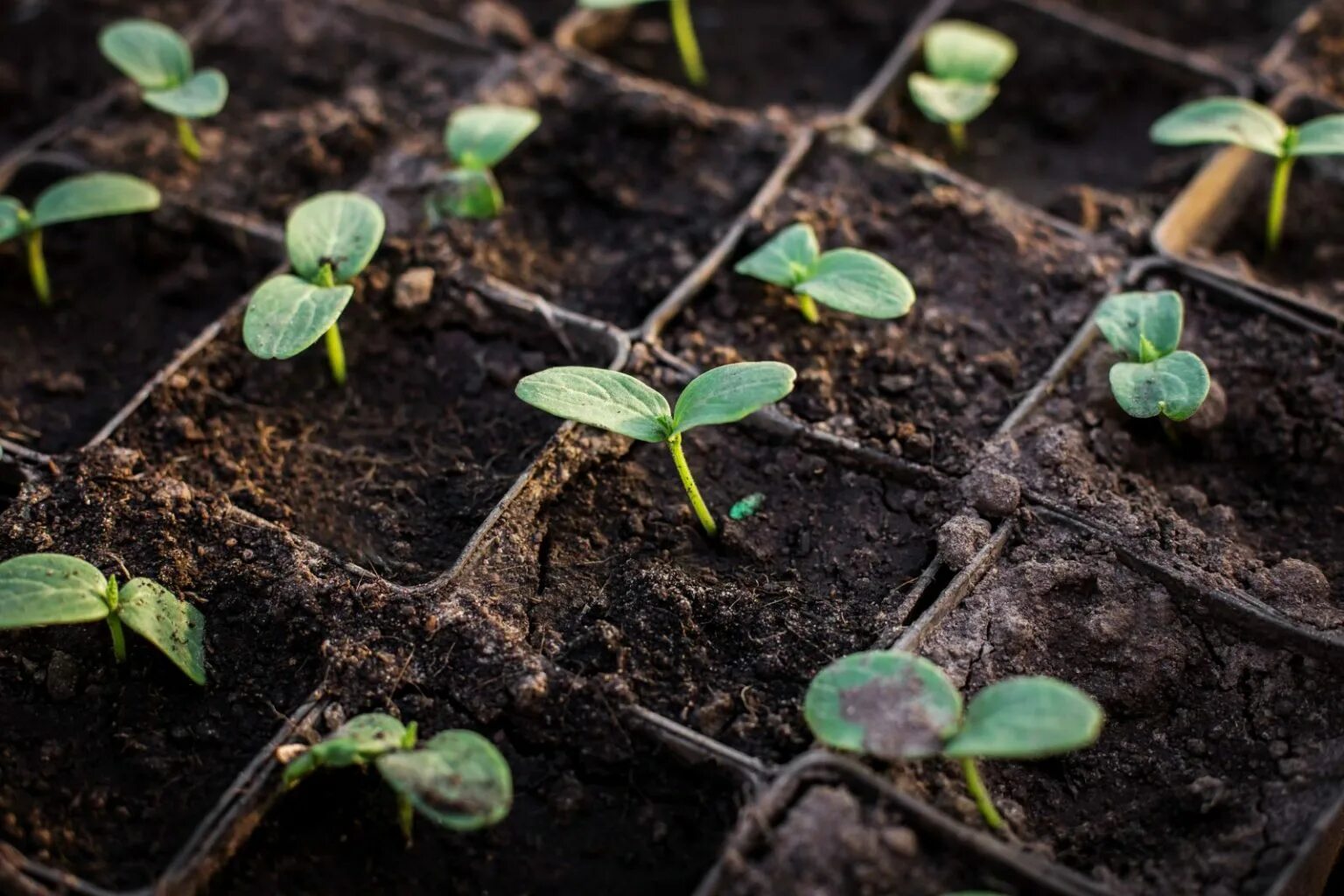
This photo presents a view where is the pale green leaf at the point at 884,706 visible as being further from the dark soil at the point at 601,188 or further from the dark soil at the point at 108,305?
the dark soil at the point at 108,305

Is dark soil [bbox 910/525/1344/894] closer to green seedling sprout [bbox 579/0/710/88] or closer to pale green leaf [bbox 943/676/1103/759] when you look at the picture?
pale green leaf [bbox 943/676/1103/759]

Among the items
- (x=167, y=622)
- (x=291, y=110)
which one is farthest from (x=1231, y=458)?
(x=291, y=110)

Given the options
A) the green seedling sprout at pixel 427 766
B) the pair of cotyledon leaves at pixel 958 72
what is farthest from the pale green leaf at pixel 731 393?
the pair of cotyledon leaves at pixel 958 72

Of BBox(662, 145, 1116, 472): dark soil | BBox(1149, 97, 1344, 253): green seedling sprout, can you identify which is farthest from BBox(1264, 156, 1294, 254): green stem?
BBox(662, 145, 1116, 472): dark soil

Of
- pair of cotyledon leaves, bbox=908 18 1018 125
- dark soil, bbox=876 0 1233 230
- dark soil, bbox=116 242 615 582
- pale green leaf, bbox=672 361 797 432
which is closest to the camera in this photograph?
pale green leaf, bbox=672 361 797 432

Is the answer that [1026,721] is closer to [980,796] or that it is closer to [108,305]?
[980,796]

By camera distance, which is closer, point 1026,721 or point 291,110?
point 1026,721

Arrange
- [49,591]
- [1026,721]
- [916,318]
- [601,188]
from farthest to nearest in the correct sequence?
[601,188] → [916,318] → [49,591] → [1026,721]
